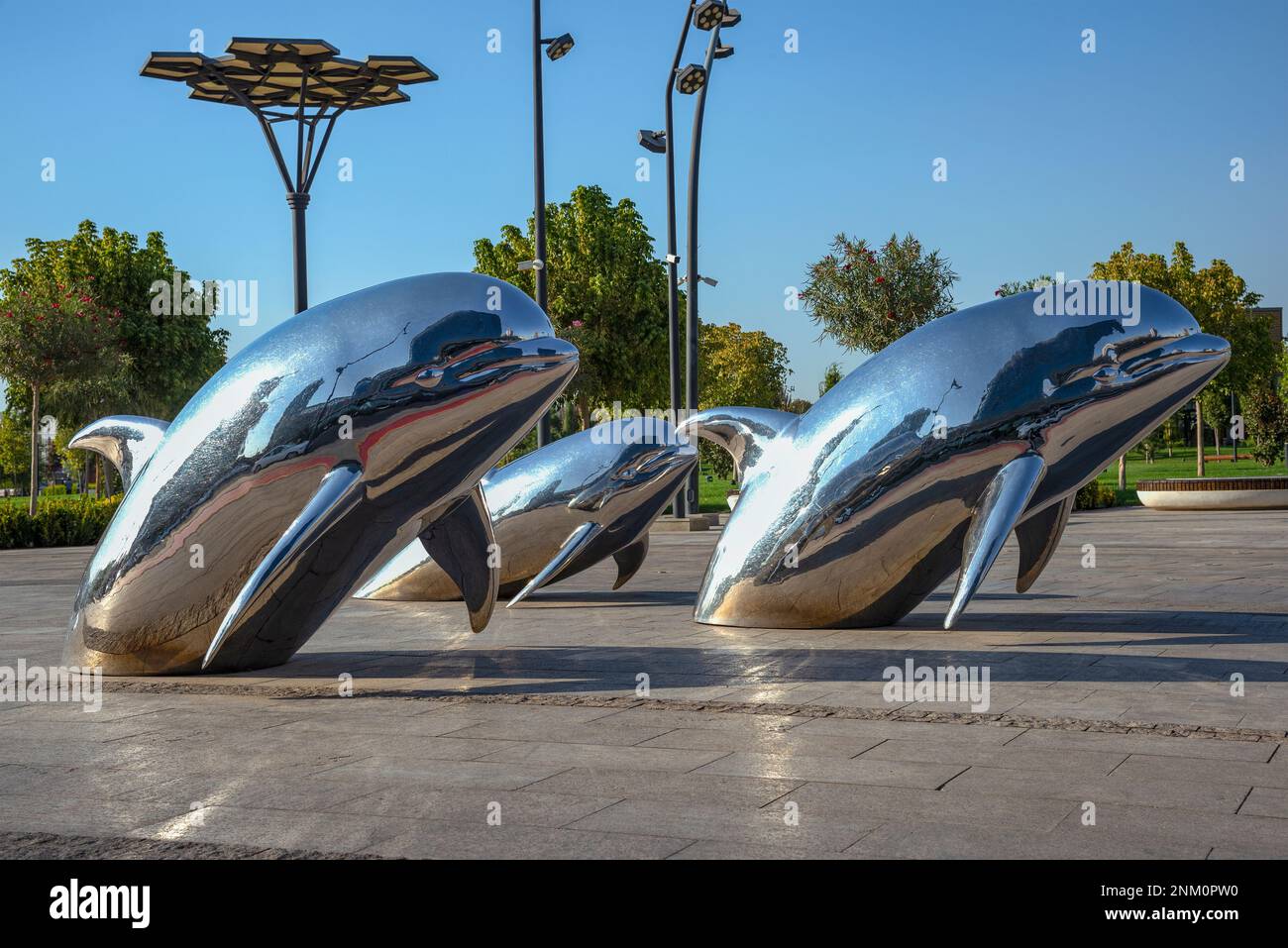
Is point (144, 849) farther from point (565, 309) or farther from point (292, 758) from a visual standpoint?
point (565, 309)

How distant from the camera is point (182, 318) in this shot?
57.2 m

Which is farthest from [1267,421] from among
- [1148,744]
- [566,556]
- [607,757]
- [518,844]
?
[518,844]

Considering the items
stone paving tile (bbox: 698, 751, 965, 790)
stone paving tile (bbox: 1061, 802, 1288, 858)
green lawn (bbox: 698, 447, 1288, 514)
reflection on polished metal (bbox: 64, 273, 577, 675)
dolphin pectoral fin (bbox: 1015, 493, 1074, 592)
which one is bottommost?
green lawn (bbox: 698, 447, 1288, 514)

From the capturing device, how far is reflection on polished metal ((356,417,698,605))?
50.0ft

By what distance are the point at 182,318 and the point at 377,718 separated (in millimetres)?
52882

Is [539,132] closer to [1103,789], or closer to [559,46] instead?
[559,46]

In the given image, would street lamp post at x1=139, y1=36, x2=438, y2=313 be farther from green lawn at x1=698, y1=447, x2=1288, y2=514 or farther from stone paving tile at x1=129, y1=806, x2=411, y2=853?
green lawn at x1=698, y1=447, x2=1288, y2=514

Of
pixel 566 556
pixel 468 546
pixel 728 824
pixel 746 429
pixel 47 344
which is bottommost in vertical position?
pixel 728 824

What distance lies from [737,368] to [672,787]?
67765 millimetres

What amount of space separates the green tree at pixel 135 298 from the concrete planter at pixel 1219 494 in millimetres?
36270

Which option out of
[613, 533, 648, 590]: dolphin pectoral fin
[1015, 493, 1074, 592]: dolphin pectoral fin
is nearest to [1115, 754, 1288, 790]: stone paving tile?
[1015, 493, 1074, 592]: dolphin pectoral fin

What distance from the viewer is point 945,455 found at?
36.6 feet

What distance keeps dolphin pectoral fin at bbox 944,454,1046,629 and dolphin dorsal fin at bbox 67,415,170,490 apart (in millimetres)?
6966
